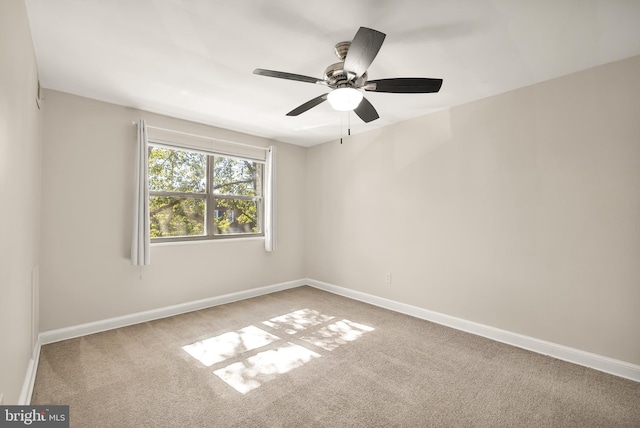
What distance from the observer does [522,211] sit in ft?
9.11

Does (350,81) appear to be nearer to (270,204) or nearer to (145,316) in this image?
(270,204)

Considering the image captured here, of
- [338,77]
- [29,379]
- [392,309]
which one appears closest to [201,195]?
[29,379]

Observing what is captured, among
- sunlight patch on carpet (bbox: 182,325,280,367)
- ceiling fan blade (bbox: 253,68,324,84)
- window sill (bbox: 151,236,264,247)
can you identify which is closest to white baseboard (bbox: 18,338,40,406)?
sunlight patch on carpet (bbox: 182,325,280,367)

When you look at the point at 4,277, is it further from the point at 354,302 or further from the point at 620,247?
the point at 620,247

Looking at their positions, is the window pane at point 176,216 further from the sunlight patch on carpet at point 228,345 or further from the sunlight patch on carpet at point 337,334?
the sunlight patch on carpet at point 337,334

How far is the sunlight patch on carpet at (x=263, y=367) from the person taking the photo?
2.18 metres


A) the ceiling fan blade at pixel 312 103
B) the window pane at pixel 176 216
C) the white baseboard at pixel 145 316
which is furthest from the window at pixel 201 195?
the ceiling fan blade at pixel 312 103

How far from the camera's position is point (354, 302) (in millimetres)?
4145

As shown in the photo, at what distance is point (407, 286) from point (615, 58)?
9.22ft

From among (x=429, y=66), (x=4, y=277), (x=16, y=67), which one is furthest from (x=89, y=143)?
(x=429, y=66)

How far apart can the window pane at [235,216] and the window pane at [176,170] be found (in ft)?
1.29

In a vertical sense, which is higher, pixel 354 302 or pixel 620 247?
pixel 620 247

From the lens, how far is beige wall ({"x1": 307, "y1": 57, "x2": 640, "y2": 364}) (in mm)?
2312

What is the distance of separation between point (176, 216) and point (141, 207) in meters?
0.53
